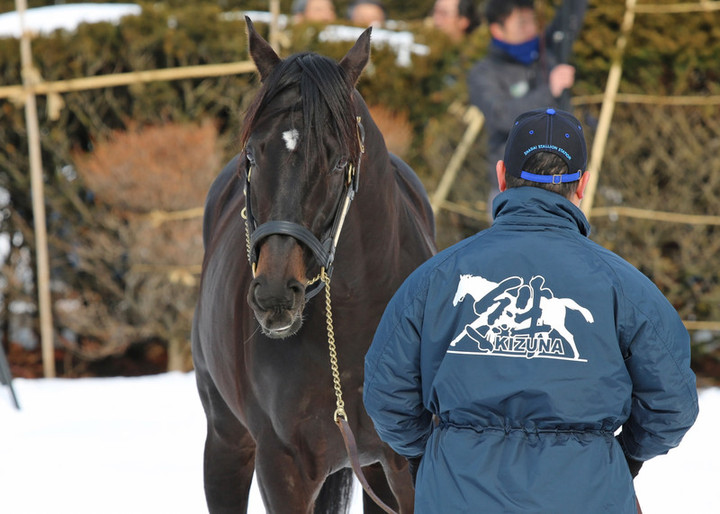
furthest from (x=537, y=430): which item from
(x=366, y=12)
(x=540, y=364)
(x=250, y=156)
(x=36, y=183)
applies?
(x=366, y=12)

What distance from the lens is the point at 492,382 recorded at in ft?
6.39

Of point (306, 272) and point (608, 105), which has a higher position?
point (306, 272)

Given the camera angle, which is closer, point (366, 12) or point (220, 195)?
point (220, 195)

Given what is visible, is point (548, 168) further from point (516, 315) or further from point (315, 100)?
point (315, 100)

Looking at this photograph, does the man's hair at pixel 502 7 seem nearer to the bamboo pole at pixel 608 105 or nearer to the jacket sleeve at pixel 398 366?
the bamboo pole at pixel 608 105

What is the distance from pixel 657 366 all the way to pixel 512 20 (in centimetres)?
515

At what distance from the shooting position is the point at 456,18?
340 inches

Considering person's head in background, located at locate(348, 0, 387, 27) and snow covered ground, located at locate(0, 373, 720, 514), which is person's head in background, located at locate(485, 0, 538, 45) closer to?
person's head in background, located at locate(348, 0, 387, 27)

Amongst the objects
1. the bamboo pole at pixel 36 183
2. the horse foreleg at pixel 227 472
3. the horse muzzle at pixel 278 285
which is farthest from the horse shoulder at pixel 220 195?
the bamboo pole at pixel 36 183

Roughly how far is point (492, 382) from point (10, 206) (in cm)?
666

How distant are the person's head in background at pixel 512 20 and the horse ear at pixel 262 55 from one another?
13.5 ft

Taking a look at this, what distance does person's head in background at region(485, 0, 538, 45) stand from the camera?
264 inches

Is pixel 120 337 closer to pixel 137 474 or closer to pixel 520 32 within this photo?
pixel 137 474

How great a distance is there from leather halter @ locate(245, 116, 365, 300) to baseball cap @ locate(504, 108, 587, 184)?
0.65m
